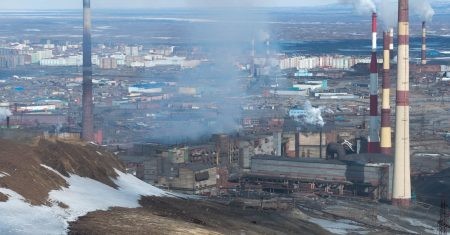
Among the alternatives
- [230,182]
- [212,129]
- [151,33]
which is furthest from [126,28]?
[230,182]

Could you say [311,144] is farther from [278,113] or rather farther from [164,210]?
[164,210]

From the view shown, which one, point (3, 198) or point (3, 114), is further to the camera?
point (3, 114)

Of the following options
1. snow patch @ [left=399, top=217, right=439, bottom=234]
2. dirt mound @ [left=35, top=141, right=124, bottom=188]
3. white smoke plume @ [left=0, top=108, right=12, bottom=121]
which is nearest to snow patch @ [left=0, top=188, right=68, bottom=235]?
dirt mound @ [left=35, top=141, right=124, bottom=188]

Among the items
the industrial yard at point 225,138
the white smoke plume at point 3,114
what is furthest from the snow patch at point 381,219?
the white smoke plume at point 3,114

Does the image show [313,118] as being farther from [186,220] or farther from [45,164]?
[186,220]

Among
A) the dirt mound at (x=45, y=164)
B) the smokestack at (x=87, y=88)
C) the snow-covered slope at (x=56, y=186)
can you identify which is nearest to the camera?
the snow-covered slope at (x=56, y=186)

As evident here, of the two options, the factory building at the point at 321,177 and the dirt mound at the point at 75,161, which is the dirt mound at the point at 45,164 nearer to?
the dirt mound at the point at 75,161

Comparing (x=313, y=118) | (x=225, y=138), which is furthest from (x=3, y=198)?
(x=313, y=118)
